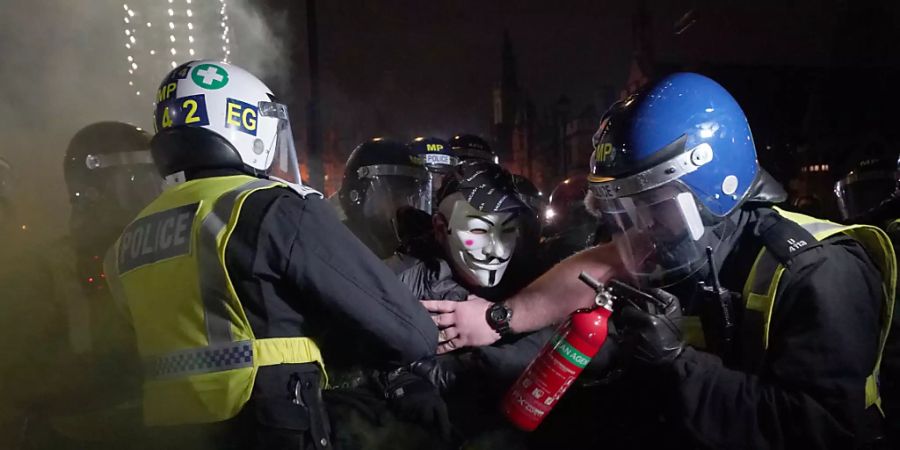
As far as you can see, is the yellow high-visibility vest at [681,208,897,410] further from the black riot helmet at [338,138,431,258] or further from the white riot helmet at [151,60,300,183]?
the black riot helmet at [338,138,431,258]

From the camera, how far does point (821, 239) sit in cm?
201

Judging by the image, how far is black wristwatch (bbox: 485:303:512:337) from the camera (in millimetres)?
2934

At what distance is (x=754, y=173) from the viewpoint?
7.59 feet

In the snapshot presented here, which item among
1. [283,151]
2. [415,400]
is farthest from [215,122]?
[415,400]

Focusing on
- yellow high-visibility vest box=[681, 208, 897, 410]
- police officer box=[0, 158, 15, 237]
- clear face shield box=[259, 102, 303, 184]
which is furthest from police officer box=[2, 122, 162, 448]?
yellow high-visibility vest box=[681, 208, 897, 410]

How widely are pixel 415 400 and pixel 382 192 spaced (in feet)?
A: 7.20

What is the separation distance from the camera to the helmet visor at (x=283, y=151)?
8.41 feet

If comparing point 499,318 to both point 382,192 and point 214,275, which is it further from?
point 382,192

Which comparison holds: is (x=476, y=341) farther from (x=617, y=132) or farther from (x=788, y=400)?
(x=788, y=400)

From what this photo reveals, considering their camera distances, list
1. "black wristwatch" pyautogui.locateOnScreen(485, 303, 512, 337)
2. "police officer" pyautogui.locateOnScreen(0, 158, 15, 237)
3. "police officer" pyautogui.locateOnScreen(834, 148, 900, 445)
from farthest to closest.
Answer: "police officer" pyautogui.locateOnScreen(0, 158, 15, 237) < "black wristwatch" pyautogui.locateOnScreen(485, 303, 512, 337) < "police officer" pyautogui.locateOnScreen(834, 148, 900, 445)

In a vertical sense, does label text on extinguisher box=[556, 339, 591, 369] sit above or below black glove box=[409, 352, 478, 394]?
above

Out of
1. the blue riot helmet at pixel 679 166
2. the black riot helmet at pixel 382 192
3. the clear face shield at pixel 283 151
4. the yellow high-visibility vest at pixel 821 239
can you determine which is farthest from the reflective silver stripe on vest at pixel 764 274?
the black riot helmet at pixel 382 192

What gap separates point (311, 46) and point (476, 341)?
7.27 meters

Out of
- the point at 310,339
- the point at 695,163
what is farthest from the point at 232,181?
the point at 695,163
